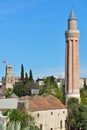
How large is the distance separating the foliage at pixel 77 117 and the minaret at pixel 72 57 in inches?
309

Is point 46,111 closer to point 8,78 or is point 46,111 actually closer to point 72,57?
point 72,57

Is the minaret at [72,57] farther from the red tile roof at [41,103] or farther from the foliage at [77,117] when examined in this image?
the red tile roof at [41,103]

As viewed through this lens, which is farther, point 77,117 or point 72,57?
point 72,57

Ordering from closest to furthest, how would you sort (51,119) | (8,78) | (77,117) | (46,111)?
(46,111) < (51,119) < (77,117) < (8,78)

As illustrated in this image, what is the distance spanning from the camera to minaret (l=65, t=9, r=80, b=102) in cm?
5256

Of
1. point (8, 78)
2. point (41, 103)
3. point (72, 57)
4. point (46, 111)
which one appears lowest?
point (46, 111)

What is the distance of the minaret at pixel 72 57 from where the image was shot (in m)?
52.6

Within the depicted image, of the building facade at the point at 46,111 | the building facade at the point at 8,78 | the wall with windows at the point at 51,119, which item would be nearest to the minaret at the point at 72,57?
the building facade at the point at 46,111

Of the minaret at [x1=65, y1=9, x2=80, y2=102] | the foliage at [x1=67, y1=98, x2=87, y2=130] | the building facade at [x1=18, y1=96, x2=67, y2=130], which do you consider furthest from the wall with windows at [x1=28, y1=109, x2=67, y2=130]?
the minaret at [x1=65, y1=9, x2=80, y2=102]

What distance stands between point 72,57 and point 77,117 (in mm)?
12643

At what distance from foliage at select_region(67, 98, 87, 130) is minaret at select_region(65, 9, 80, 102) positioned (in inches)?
309

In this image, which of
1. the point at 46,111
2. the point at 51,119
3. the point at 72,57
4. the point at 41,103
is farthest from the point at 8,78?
the point at 46,111

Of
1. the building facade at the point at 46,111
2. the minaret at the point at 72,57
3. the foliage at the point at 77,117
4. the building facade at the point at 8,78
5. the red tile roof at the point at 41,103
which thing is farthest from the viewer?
the building facade at the point at 8,78

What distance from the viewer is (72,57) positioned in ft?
174
